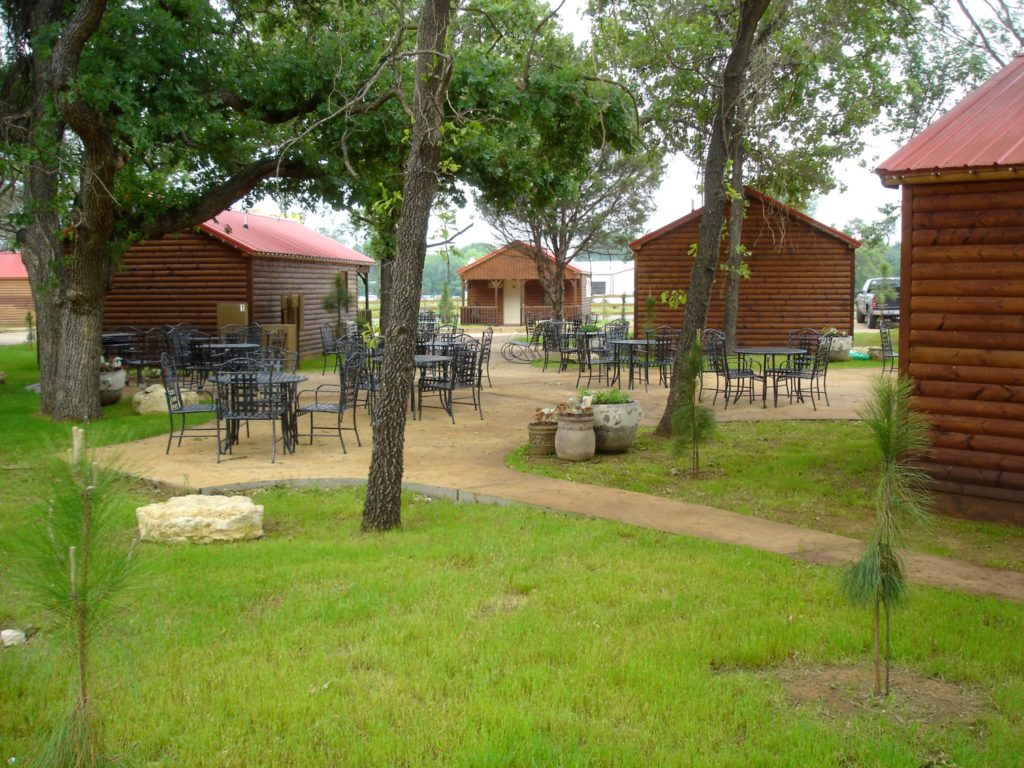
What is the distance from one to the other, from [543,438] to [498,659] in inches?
222

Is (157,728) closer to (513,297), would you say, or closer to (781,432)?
(781,432)

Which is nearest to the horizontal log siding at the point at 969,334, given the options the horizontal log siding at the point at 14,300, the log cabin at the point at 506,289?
the log cabin at the point at 506,289

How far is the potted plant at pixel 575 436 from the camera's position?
9.30 m

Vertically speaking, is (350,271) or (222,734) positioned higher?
(350,271)

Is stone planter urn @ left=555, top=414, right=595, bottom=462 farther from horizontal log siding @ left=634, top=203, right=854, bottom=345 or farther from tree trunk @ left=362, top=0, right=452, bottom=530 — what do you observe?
horizontal log siding @ left=634, top=203, right=854, bottom=345

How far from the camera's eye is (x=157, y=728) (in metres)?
3.37

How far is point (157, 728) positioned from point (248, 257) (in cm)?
1794

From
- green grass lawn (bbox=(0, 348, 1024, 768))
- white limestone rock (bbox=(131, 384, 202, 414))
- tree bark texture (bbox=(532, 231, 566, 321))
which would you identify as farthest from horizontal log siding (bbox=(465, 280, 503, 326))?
green grass lawn (bbox=(0, 348, 1024, 768))

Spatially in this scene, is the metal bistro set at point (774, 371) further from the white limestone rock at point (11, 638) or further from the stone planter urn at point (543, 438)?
the white limestone rock at point (11, 638)

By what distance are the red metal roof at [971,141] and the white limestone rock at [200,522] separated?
17.8ft

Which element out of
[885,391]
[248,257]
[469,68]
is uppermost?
[469,68]

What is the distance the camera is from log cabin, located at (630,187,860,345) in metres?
22.9

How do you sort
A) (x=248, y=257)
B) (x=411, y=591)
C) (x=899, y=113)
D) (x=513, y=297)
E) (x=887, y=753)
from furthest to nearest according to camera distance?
(x=513, y=297) → (x=899, y=113) → (x=248, y=257) → (x=411, y=591) → (x=887, y=753)

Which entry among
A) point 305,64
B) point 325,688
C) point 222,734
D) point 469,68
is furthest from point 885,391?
point 305,64
